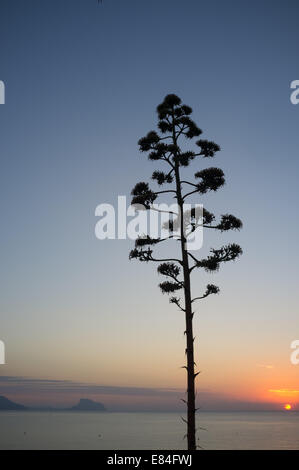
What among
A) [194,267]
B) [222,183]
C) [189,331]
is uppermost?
[222,183]

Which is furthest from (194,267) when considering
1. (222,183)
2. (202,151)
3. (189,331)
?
(202,151)
